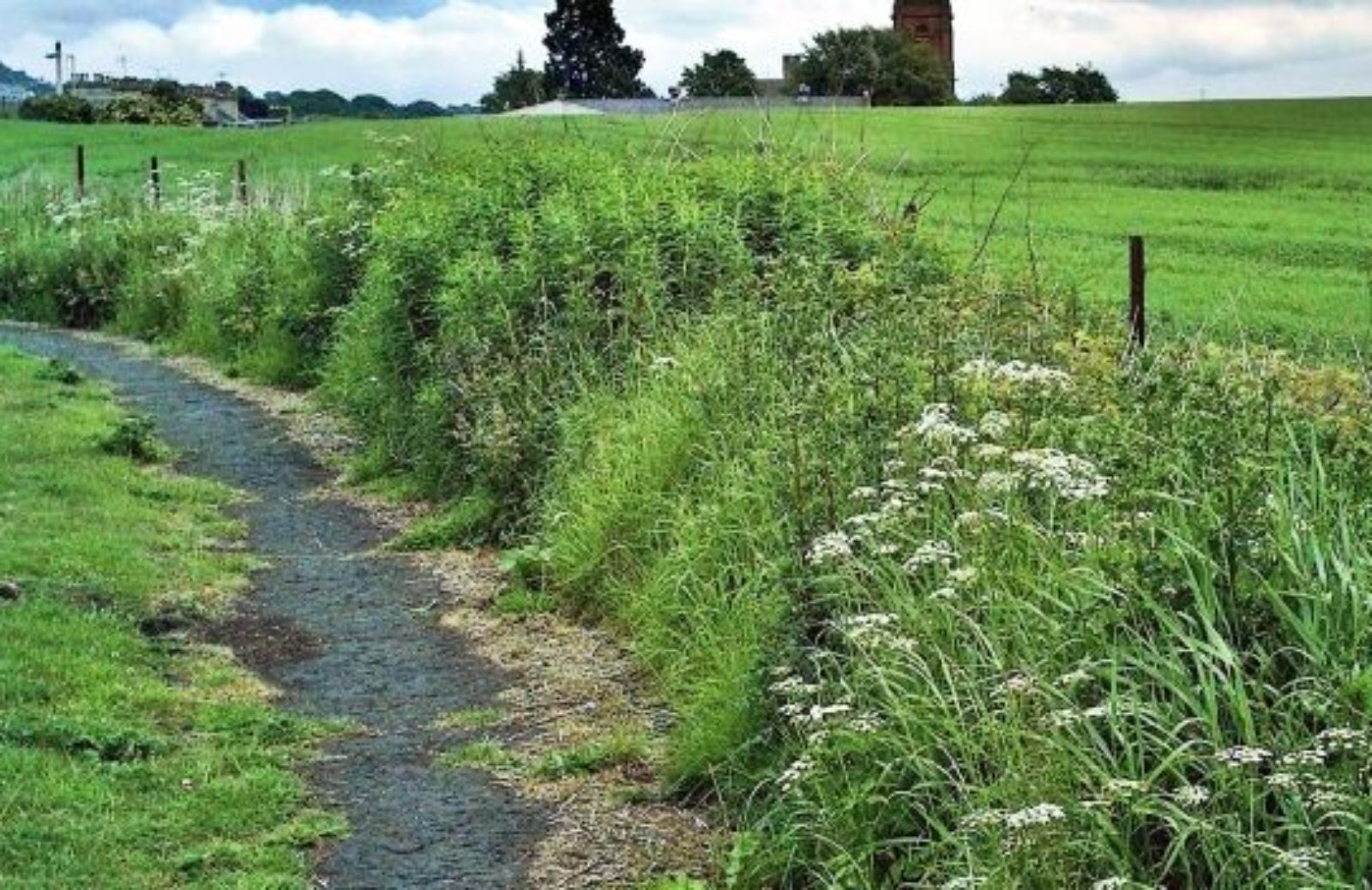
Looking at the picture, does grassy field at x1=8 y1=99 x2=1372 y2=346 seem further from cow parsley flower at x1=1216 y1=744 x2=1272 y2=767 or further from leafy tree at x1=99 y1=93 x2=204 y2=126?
leafy tree at x1=99 y1=93 x2=204 y2=126

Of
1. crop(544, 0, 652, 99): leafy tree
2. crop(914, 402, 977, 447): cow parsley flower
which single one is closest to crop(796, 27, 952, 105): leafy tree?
crop(544, 0, 652, 99): leafy tree

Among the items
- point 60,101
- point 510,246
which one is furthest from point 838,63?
point 510,246

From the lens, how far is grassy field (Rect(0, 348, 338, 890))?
661 centimetres

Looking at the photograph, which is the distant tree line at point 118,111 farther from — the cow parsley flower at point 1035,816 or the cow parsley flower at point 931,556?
the cow parsley flower at point 1035,816

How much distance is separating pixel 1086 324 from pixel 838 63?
61.8 metres

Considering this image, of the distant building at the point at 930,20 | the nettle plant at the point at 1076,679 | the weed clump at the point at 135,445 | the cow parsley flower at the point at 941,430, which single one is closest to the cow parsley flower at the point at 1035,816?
the nettle plant at the point at 1076,679

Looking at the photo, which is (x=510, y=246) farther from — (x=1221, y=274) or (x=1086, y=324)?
(x=1221, y=274)

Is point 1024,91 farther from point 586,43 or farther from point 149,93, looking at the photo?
point 149,93

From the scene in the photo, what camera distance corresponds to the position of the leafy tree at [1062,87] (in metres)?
96.8

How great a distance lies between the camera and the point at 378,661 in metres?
9.38

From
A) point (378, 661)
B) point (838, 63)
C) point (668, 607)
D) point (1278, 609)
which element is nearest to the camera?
point (1278, 609)

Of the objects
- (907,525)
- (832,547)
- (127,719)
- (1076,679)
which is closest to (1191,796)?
(1076,679)

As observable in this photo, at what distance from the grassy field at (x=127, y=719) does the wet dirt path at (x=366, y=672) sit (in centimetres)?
21

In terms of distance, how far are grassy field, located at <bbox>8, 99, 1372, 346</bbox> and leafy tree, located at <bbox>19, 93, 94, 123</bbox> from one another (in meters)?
10.3
